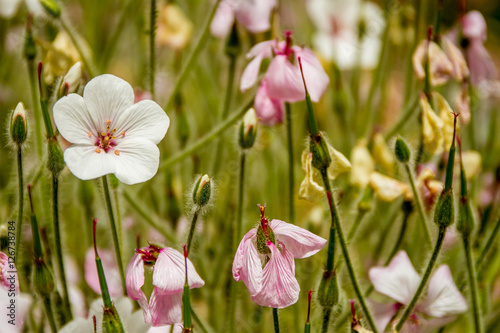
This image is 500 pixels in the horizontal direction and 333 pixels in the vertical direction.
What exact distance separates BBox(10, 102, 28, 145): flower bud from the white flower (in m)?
0.04

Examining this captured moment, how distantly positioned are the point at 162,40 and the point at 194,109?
0.33 meters

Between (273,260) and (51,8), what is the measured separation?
0.35 m

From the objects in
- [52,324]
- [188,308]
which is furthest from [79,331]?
[188,308]

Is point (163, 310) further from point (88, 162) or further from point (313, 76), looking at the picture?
point (313, 76)

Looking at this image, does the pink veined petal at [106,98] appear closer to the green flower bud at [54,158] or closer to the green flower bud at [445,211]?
the green flower bud at [54,158]

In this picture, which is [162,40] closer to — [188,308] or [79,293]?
[79,293]

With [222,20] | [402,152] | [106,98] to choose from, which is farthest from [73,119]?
[222,20]

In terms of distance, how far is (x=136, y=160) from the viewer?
47 centimetres

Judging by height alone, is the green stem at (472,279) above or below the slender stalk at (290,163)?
below

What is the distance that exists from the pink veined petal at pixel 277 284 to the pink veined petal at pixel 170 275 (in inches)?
1.8

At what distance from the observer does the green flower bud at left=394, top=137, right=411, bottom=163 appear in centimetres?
53

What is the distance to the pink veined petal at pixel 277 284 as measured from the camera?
426mm

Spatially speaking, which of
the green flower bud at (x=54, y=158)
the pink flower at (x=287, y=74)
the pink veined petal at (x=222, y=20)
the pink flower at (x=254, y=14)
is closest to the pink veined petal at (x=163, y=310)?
the green flower bud at (x=54, y=158)

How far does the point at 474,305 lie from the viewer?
522 millimetres
